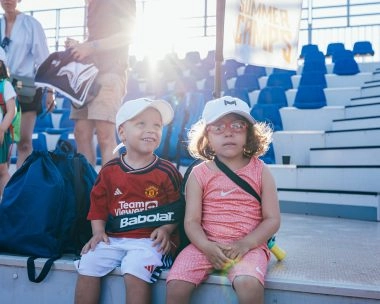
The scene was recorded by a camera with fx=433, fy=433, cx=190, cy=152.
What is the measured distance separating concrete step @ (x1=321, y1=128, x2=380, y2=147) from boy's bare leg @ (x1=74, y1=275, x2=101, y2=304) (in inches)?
117

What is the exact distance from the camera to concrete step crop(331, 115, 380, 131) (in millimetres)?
4130

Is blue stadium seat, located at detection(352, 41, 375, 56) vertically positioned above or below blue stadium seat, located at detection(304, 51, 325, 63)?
above

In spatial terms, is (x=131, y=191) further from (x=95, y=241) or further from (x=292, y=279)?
(x=292, y=279)

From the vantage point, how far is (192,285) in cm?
145

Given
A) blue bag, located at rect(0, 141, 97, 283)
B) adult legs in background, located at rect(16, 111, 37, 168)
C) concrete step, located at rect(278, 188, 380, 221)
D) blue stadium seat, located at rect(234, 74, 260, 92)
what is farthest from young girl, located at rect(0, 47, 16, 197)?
blue stadium seat, located at rect(234, 74, 260, 92)

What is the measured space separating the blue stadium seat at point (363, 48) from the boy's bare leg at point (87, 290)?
862 centimetres

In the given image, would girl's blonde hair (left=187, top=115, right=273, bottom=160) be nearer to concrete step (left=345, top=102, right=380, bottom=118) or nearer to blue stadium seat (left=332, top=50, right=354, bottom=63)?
concrete step (left=345, top=102, right=380, bottom=118)

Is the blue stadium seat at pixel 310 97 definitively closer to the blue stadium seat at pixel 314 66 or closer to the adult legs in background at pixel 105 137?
the blue stadium seat at pixel 314 66

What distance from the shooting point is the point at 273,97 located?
576cm

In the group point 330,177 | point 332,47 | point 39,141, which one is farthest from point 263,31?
point 332,47

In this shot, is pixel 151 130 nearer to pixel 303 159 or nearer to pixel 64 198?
pixel 64 198

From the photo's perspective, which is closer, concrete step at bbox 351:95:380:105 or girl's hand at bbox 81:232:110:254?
girl's hand at bbox 81:232:110:254

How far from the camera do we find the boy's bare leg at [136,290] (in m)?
1.50

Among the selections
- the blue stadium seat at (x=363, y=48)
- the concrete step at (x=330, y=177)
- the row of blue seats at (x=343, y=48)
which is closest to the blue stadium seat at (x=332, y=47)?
the row of blue seats at (x=343, y=48)
